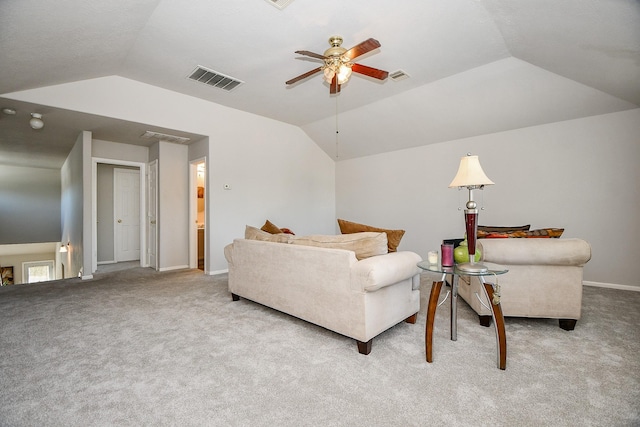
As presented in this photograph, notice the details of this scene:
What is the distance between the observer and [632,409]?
1.47 m

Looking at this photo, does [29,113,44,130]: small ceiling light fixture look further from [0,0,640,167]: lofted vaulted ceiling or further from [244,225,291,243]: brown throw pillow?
[244,225,291,243]: brown throw pillow

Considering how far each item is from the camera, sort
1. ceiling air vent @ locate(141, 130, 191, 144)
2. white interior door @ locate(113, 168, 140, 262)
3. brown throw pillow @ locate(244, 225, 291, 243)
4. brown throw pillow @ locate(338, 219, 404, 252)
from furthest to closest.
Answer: white interior door @ locate(113, 168, 140, 262) < ceiling air vent @ locate(141, 130, 191, 144) < brown throw pillow @ locate(244, 225, 291, 243) < brown throw pillow @ locate(338, 219, 404, 252)

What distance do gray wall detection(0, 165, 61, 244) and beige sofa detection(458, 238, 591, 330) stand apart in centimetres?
1072

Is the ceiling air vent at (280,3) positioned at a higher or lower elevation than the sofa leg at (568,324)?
higher

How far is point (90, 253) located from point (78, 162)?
1.64 meters

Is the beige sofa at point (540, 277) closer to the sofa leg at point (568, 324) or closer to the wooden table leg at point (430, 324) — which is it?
the sofa leg at point (568, 324)

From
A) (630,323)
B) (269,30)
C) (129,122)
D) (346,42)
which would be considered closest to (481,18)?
(346,42)

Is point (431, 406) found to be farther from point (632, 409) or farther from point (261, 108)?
point (261, 108)

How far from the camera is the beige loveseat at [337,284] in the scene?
6.86 feet

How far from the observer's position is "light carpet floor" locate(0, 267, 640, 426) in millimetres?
1465

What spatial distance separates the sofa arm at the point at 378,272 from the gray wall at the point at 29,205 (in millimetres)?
10032

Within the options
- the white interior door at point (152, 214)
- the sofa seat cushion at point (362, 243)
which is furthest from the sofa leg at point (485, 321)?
the white interior door at point (152, 214)

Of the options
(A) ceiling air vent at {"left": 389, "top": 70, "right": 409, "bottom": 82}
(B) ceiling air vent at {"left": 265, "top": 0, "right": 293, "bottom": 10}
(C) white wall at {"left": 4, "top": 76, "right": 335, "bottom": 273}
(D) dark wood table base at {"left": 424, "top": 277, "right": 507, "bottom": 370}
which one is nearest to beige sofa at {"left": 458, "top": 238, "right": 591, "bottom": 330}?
(D) dark wood table base at {"left": 424, "top": 277, "right": 507, "bottom": 370}

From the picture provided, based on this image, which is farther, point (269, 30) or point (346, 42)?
point (346, 42)
